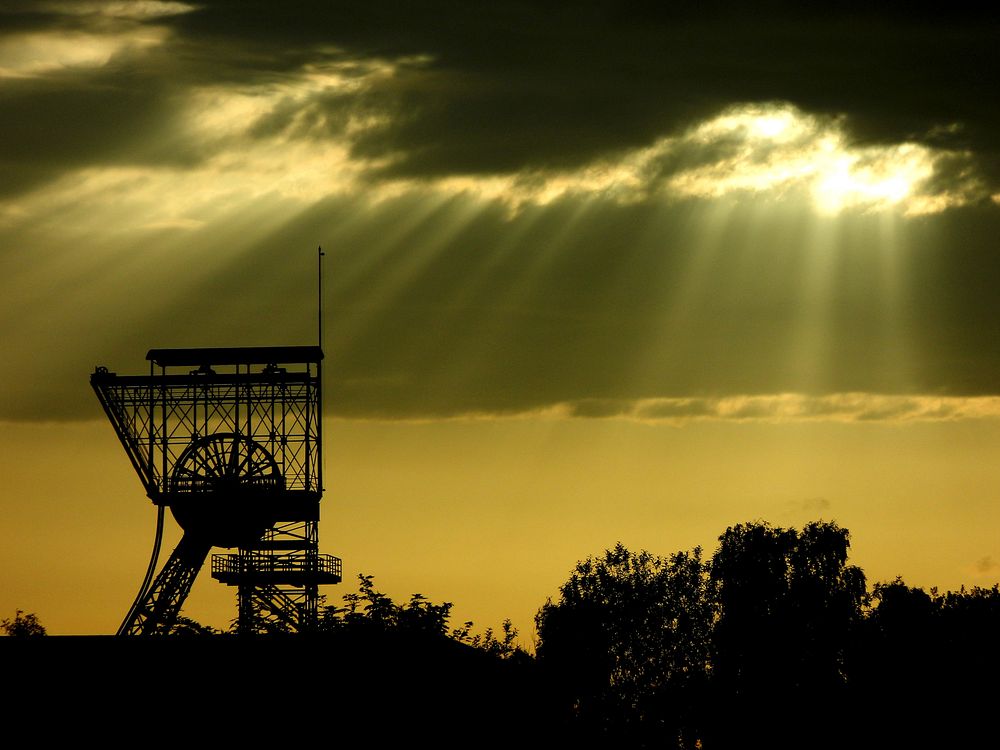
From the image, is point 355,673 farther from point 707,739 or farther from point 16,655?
point 707,739

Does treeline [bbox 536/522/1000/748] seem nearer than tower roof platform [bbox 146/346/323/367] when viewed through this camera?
No

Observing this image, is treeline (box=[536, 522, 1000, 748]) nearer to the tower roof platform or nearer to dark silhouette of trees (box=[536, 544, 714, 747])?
dark silhouette of trees (box=[536, 544, 714, 747])

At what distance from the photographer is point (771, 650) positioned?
105938 millimetres

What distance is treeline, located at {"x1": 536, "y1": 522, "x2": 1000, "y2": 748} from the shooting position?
95938 millimetres

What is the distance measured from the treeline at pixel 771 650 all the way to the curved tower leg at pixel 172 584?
1822 cm

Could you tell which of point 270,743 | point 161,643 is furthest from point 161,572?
point 270,743

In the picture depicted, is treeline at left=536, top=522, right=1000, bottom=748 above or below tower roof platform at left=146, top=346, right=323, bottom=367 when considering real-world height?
below

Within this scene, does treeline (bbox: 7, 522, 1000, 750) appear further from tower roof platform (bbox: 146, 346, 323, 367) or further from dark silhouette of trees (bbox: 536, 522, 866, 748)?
tower roof platform (bbox: 146, 346, 323, 367)

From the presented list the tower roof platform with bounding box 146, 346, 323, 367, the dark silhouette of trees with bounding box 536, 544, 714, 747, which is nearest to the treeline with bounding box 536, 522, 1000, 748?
the dark silhouette of trees with bounding box 536, 544, 714, 747

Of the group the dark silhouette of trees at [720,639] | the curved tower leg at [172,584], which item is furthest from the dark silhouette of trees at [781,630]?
the curved tower leg at [172,584]

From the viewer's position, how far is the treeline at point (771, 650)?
315ft

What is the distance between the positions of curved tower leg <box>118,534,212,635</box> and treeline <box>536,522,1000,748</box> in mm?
18224

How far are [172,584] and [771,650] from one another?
120 ft

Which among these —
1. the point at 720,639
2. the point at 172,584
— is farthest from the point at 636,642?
the point at 172,584
